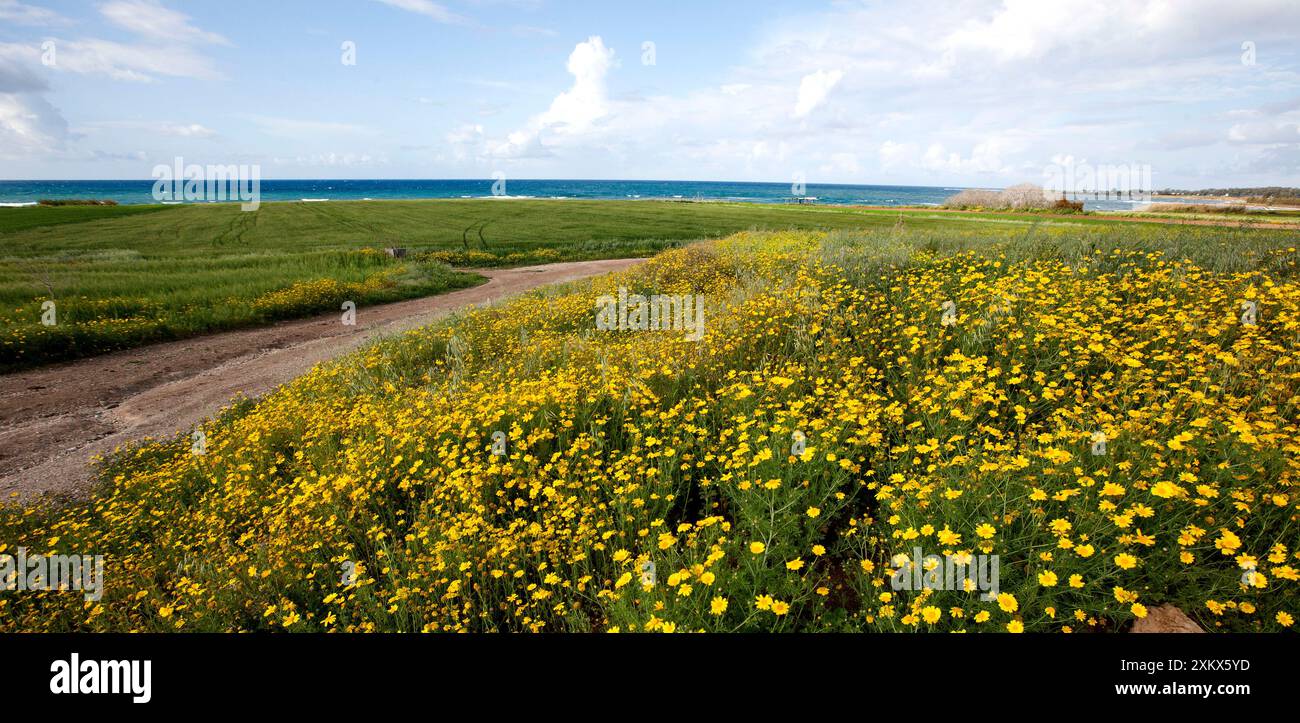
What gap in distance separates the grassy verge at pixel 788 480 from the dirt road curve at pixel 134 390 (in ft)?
4.35

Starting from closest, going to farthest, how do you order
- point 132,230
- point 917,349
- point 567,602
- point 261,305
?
point 567,602
point 917,349
point 261,305
point 132,230

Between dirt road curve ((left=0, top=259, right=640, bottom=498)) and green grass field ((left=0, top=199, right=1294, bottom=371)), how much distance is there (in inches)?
57.0

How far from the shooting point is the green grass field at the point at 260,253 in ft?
50.0

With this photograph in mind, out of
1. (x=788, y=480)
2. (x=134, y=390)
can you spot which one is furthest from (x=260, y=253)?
(x=788, y=480)

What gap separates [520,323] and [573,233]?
109 ft

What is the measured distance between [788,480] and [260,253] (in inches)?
1369

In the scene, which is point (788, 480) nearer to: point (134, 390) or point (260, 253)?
point (134, 390)

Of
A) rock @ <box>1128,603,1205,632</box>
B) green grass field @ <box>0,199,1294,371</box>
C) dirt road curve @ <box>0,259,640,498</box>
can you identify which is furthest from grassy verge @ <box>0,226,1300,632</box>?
green grass field @ <box>0,199,1294,371</box>

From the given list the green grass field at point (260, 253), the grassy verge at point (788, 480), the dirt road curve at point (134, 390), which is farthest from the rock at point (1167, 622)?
the dirt road curve at point (134, 390)

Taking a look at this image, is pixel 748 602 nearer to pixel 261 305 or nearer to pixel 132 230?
pixel 261 305

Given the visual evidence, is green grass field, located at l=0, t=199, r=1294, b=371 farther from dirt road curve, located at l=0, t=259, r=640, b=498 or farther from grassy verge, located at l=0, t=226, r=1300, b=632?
grassy verge, located at l=0, t=226, r=1300, b=632

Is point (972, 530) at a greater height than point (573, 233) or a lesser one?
lesser
